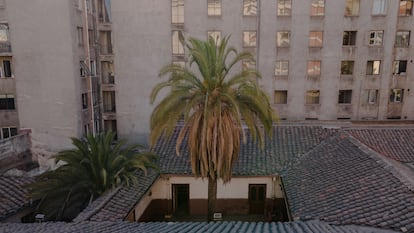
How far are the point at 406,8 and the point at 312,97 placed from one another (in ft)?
39.9

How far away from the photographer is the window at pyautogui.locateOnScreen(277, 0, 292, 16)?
104ft

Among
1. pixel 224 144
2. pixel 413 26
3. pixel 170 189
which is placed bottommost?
pixel 170 189

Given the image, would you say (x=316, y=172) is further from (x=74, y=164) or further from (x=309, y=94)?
(x=309, y=94)

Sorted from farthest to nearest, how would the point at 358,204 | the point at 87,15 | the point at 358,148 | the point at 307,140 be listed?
the point at 87,15 → the point at 307,140 → the point at 358,148 → the point at 358,204

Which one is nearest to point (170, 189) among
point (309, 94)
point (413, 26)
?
point (309, 94)

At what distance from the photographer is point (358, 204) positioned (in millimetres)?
13000

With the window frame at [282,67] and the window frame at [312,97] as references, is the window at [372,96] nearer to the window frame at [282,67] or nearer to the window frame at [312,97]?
the window frame at [312,97]

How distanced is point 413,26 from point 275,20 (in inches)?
526

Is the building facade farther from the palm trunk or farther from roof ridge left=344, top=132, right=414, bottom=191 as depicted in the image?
the palm trunk

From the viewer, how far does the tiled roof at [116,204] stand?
1378 cm

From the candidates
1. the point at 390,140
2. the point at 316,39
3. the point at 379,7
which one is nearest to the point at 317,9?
the point at 316,39

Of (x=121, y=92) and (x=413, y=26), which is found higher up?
(x=413, y=26)

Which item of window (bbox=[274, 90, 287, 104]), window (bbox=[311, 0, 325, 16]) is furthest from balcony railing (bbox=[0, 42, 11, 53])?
window (bbox=[311, 0, 325, 16])

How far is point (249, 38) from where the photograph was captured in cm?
3212
